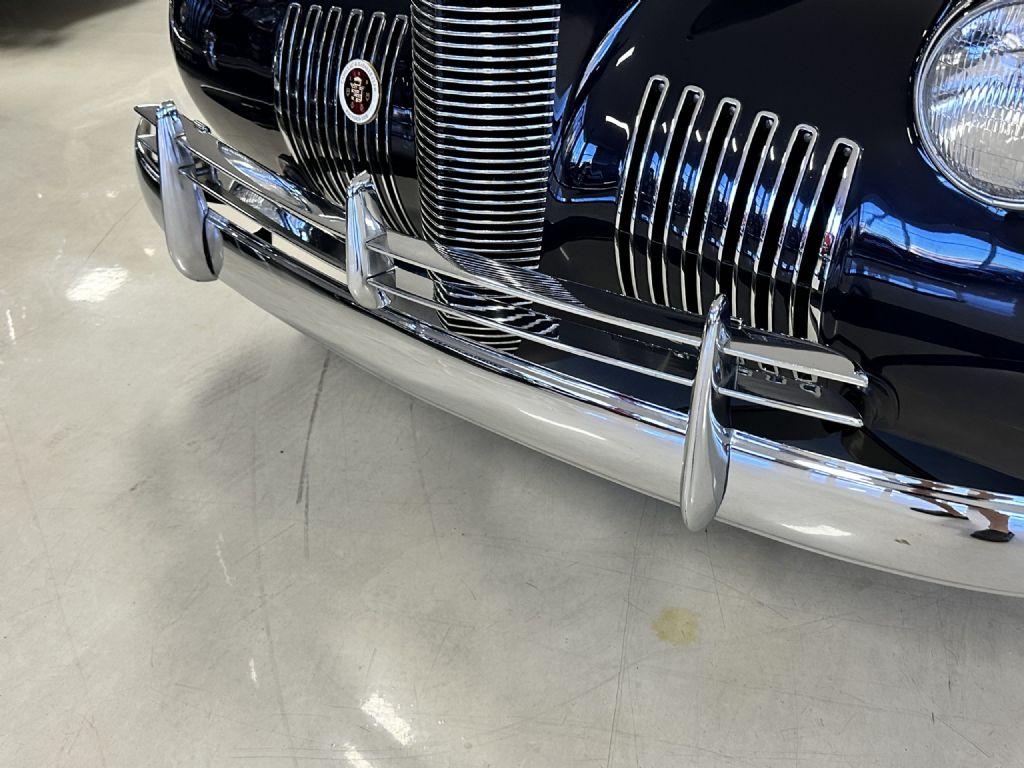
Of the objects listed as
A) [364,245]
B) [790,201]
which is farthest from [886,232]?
[364,245]

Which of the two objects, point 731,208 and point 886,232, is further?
point 731,208

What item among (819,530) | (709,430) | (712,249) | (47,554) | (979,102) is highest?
(979,102)

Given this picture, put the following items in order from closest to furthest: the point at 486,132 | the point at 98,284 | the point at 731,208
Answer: the point at 731,208 → the point at 486,132 → the point at 98,284

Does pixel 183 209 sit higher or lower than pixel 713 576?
higher

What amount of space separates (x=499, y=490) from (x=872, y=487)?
88 centimetres

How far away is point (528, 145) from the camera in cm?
152

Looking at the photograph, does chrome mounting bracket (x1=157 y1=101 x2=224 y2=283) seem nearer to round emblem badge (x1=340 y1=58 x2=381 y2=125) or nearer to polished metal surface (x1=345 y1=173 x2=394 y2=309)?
round emblem badge (x1=340 y1=58 x2=381 y2=125)

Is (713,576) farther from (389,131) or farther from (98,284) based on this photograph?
(98,284)

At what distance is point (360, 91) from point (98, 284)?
48.1 inches

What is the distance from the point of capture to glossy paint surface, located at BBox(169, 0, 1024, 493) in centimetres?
122

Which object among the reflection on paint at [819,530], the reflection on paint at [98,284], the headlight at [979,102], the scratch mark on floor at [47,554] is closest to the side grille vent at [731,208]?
the headlight at [979,102]

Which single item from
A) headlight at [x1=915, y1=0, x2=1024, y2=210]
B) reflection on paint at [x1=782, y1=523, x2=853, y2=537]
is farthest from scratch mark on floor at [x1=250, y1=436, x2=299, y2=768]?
headlight at [x1=915, y1=0, x2=1024, y2=210]

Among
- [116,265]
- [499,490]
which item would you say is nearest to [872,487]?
[499,490]

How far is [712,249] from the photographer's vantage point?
140 cm
